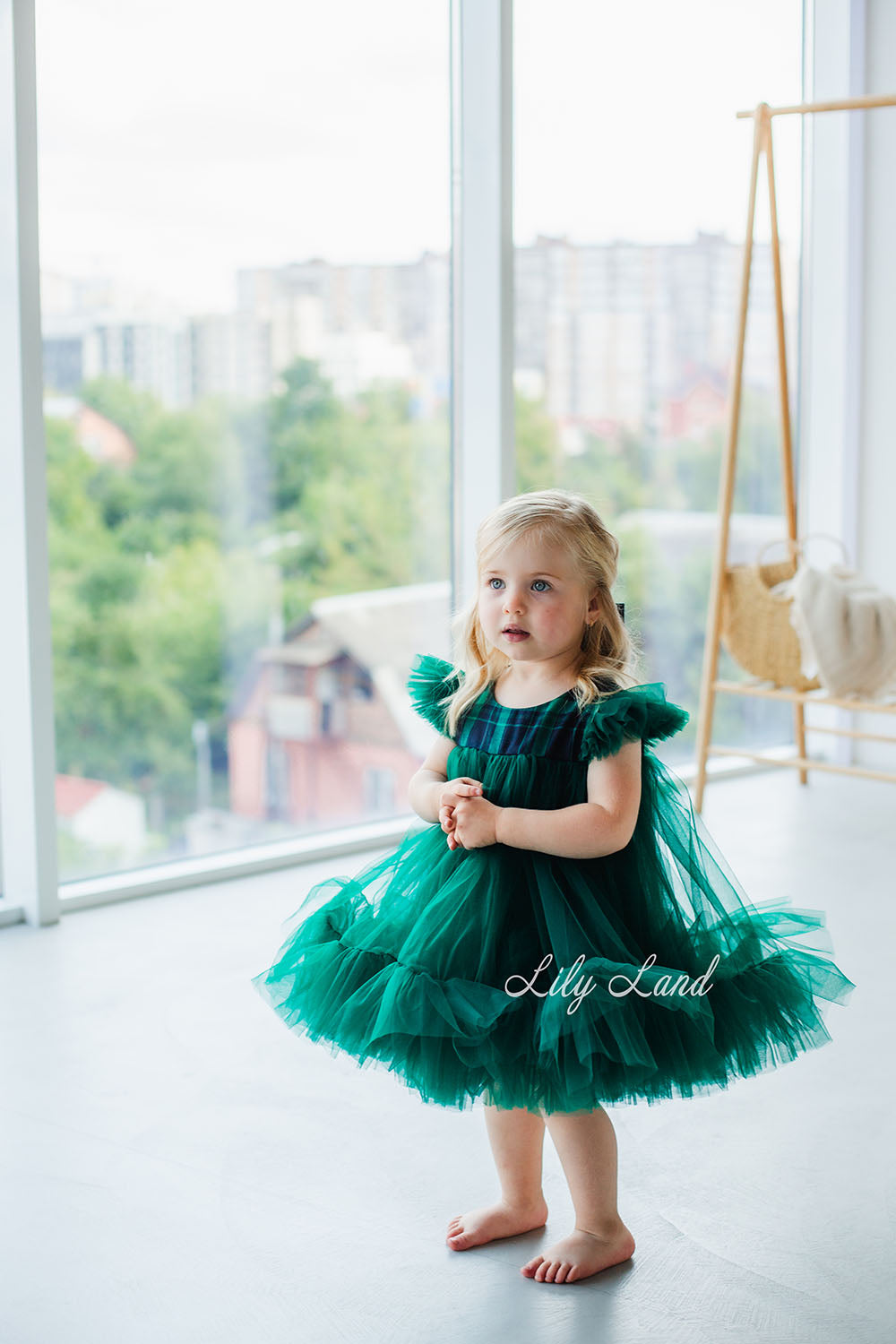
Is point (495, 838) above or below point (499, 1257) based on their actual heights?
above

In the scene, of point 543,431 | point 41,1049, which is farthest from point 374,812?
point 41,1049

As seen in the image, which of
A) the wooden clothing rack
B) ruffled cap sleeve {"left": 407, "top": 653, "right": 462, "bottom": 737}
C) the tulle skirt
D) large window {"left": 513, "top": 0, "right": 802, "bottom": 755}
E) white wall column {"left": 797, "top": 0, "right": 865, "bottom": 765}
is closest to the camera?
the tulle skirt

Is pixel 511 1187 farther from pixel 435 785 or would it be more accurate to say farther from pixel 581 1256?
pixel 435 785

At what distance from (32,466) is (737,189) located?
7.04 feet

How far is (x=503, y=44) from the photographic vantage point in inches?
113

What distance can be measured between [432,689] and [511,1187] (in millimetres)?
555

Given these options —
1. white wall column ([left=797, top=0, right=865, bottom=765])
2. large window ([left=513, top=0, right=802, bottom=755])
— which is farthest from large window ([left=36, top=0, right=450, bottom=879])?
white wall column ([left=797, top=0, right=865, bottom=765])

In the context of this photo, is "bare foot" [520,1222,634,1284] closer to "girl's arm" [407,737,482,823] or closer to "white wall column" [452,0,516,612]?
"girl's arm" [407,737,482,823]

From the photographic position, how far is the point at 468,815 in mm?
1379

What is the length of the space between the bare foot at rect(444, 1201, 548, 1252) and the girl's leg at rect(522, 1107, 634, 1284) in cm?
6

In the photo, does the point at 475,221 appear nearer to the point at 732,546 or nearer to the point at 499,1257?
the point at 732,546

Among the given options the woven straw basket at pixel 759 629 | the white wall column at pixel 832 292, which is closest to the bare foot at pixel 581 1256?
the woven straw basket at pixel 759 629

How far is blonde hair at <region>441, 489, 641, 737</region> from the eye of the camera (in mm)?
1428

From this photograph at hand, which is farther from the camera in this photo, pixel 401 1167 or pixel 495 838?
pixel 401 1167
